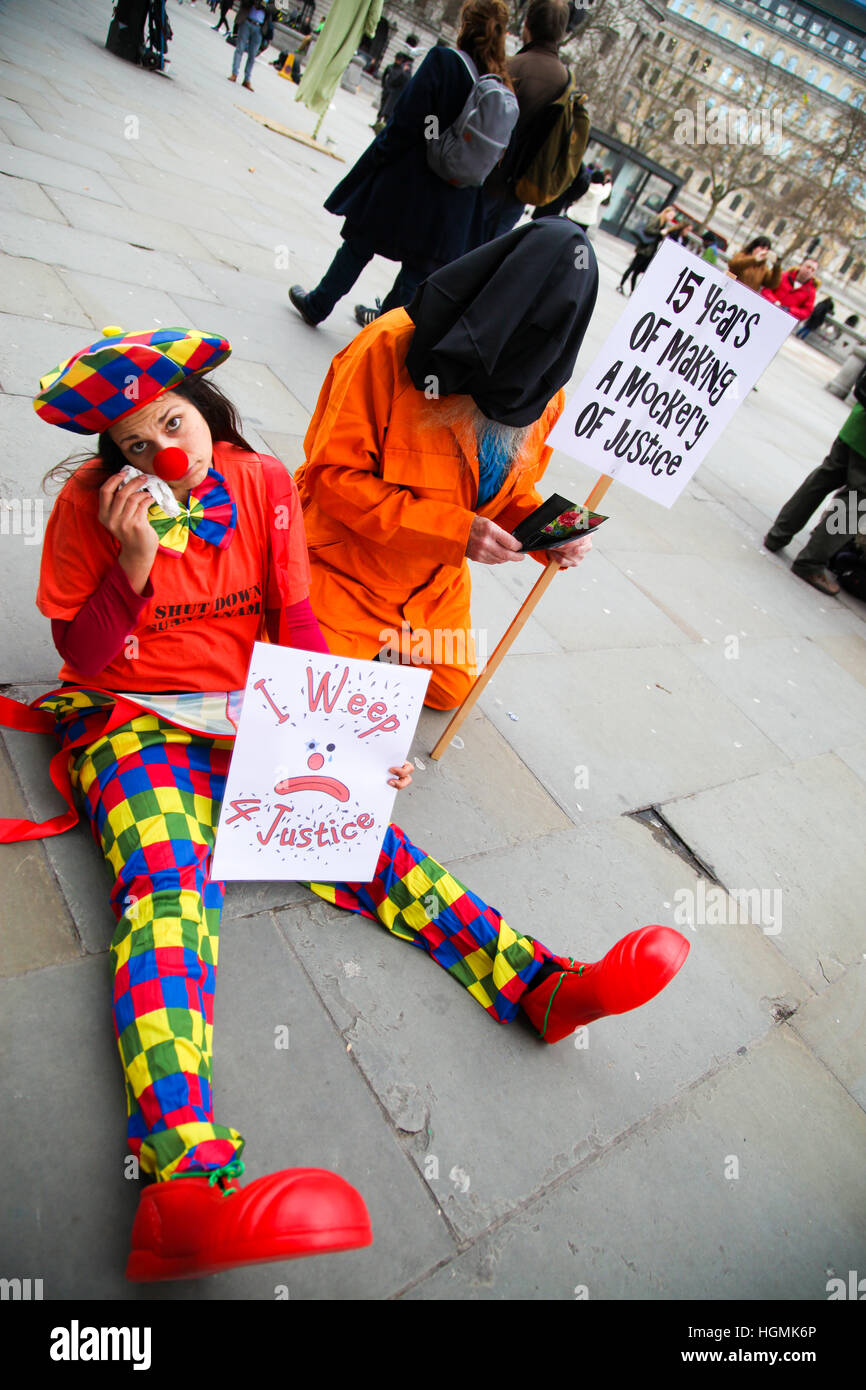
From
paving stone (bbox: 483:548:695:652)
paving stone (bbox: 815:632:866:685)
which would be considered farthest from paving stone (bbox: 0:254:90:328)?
paving stone (bbox: 815:632:866:685)

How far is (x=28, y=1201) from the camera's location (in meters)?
1.32

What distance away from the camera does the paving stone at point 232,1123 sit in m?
1.31

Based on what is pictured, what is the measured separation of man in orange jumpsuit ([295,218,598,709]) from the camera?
183cm

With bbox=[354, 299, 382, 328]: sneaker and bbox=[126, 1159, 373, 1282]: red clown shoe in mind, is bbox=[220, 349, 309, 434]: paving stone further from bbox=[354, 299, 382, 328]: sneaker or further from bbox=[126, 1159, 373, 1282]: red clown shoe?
bbox=[126, 1159, 373, 1282]: red clown shoe

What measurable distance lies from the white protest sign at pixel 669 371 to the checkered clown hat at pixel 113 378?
44.0 inches

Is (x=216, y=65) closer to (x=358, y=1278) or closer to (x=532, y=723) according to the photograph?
(x=532, y=723)

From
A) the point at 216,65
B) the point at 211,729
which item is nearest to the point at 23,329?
the point at 211,729

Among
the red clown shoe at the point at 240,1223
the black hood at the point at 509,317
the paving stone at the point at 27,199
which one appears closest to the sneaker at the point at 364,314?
the paving stone at the point at 27,199

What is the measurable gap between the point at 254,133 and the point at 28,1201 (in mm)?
12386

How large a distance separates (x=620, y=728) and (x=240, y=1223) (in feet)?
8.15

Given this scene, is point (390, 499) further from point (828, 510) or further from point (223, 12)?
point (223, 12)

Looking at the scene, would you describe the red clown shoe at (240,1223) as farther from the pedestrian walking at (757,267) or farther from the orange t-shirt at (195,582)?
the pedestrian walking at (757,267)

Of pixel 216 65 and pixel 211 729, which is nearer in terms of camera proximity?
pixel 211 729

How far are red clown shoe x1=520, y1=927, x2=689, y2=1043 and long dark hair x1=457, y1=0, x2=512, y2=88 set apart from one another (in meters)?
4.07
